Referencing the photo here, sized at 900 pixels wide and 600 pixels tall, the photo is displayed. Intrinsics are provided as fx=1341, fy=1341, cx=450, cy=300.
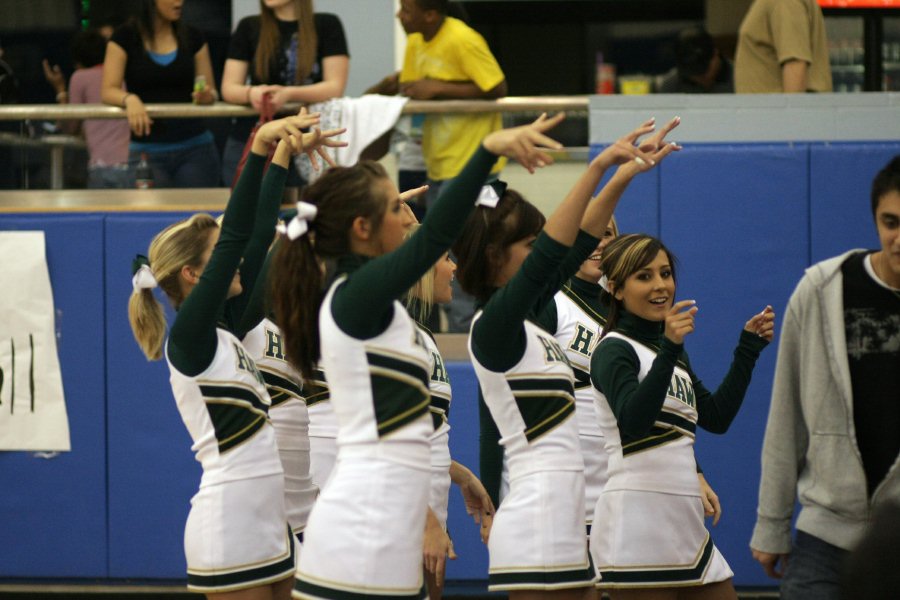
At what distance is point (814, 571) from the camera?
3.28m

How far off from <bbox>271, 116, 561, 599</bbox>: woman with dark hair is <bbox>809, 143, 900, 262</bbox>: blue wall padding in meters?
3.70

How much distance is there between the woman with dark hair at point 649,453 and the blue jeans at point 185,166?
292 centimetres

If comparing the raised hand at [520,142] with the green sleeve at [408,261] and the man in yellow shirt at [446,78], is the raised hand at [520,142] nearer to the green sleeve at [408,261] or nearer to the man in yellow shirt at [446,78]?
the green sleeve at [408,261]

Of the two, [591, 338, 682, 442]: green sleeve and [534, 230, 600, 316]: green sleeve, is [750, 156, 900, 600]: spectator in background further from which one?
[534, 230, 600, 316]: green sleeve

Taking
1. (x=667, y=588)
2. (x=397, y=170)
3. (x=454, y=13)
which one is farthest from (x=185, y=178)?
(x=667, y=588)

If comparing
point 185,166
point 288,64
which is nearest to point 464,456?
point 185,166

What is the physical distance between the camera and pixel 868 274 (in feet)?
10.8

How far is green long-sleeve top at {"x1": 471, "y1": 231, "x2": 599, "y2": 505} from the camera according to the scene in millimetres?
3281

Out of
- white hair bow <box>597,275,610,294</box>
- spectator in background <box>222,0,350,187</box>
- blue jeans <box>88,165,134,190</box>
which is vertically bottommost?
white hair bow <box>597,275,610,294</box>

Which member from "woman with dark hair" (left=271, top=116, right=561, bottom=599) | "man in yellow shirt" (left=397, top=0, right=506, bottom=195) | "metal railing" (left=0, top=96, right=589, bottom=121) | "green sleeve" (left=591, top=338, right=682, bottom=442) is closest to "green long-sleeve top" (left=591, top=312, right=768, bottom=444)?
"green sleeve" (left=591, top=338, right=682, bottom=442)

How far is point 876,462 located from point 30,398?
4760mm

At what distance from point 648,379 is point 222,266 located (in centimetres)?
120

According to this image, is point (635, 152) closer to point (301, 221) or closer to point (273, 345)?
point (301, 221)

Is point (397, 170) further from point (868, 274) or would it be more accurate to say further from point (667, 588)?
point (868, 274)
